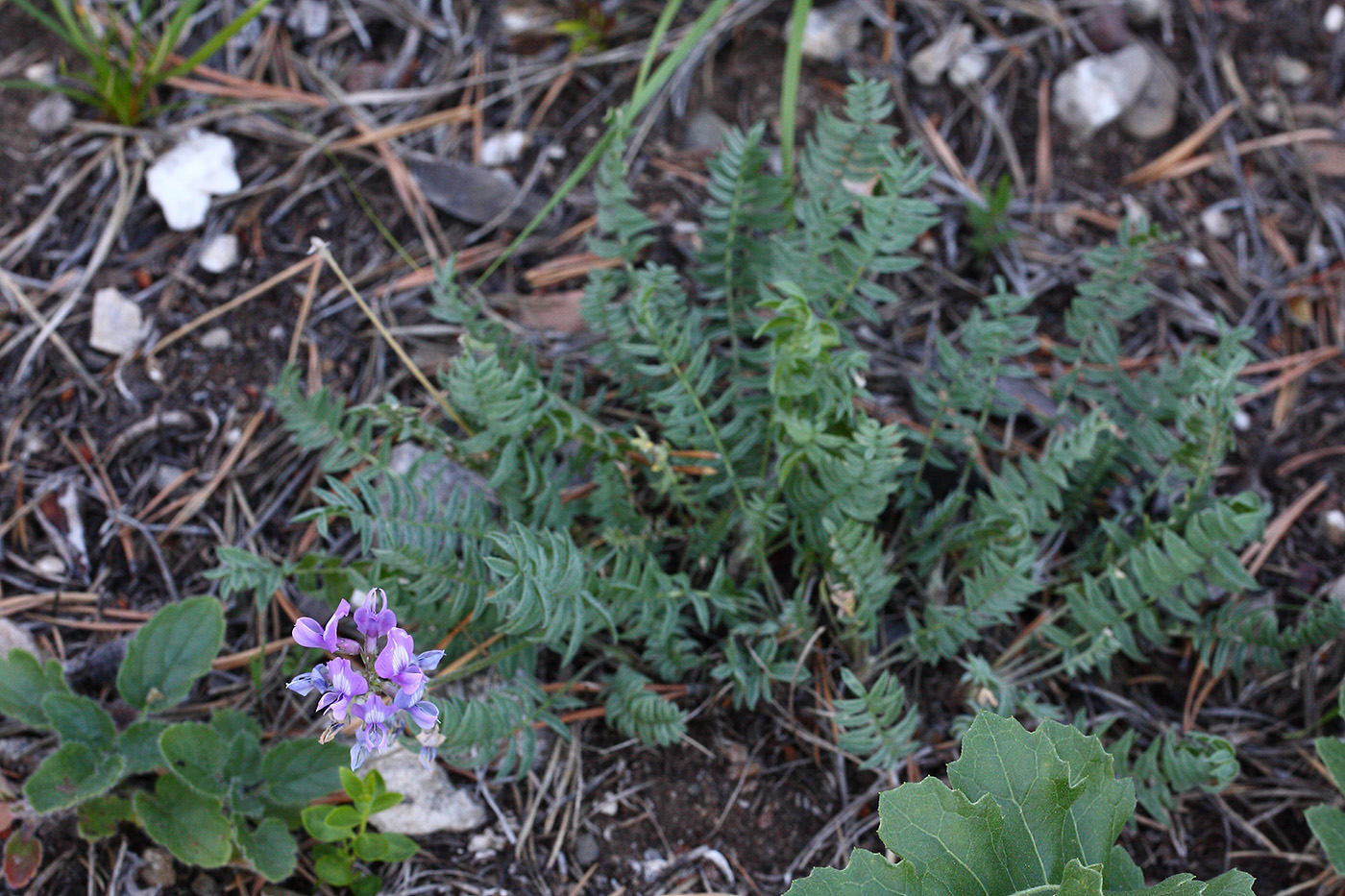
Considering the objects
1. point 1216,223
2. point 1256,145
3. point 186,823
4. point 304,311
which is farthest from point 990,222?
point 186,823

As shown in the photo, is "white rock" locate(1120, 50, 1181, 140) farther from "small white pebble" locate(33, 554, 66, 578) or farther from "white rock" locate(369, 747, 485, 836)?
"small white pebble" locate(33, 554, 66, 578)

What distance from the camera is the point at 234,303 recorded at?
3.32 m

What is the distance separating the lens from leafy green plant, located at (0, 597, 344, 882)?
91.5 inches

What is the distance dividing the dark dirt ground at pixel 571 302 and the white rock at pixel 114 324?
0.05 m

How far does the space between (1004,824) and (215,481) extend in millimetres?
2348

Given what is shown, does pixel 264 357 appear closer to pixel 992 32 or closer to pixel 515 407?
pixel 515 407

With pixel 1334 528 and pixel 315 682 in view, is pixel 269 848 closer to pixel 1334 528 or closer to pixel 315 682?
pixel 315 682

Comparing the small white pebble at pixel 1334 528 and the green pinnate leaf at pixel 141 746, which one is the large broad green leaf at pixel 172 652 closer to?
the green pinnate leaf at pixel 141 746

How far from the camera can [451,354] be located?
128 inches

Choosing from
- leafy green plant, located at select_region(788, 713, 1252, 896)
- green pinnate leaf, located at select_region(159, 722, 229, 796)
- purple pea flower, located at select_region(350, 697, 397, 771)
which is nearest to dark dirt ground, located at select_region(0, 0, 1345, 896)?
green pinnate leaf, located at select_region(159, 722, 229, 796)

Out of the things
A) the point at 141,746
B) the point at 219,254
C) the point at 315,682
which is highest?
the point at 315,682

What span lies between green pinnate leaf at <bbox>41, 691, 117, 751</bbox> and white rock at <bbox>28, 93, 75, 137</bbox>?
2080 millimetres

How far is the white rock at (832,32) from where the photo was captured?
3.75m

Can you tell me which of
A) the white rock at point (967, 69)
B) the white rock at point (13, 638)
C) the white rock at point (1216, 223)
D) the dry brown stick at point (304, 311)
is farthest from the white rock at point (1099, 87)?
the white rock at point (13, 638)
